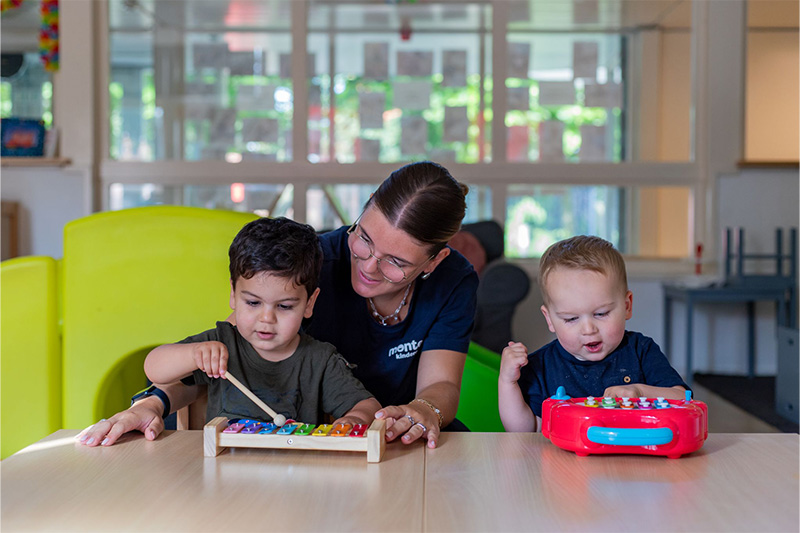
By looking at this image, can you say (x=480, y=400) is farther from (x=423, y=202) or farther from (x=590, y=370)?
(x=423, y=202)

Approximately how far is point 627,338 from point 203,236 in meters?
0.99

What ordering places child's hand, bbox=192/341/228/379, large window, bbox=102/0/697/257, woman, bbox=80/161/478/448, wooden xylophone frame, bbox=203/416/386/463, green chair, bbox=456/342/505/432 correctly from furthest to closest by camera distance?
1. large window, bbox=102/0/697/257
2. green chair, bbox=456/342/505/432
3. woman, bbox=80/161/478/448
4. child's hand, bbox=192/341/228/379
5. wooden xylophone frame, bbox=203/416/386/463

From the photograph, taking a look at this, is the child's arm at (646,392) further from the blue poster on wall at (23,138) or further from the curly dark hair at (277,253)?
the blue poster on wall at (23,138)

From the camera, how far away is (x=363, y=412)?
1.30 meters

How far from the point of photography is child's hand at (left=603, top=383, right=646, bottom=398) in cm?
124

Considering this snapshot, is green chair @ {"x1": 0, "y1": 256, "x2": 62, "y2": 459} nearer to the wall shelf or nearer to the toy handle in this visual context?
the toy handle

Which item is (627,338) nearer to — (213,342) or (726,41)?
(213,342)

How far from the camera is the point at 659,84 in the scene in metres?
5.08

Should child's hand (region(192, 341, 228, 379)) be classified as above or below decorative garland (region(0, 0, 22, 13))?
below

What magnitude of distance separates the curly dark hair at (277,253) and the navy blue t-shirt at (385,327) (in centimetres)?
23

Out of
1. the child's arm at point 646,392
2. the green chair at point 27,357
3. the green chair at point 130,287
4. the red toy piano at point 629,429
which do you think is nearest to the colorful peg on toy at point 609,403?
the red toy piano at point 629,429

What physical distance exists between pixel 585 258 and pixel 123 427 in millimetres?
812

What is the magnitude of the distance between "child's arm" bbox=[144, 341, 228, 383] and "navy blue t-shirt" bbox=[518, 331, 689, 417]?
591 millimetres

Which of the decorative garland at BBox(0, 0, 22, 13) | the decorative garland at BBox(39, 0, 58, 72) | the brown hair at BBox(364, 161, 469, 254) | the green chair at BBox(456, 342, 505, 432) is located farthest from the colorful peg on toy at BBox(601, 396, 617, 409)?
the decorative garland at BBox(0, 0, 22, 13)
